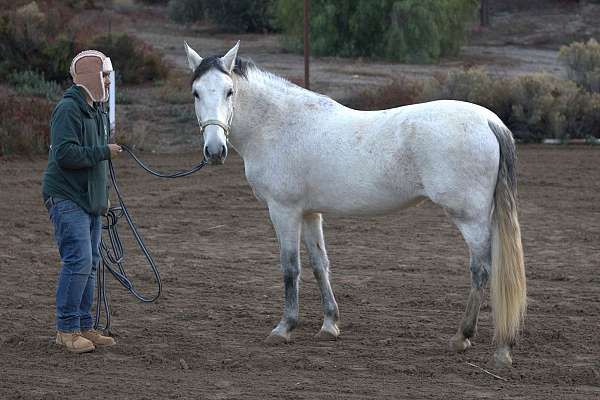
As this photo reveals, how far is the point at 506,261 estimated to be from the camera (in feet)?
19.8

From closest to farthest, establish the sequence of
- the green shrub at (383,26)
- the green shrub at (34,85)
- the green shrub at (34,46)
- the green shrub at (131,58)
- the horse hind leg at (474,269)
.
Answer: the horse hind leg at (474,269)
the green shrub at (34,85)
the green shrub at (34,46)
the green shrub at (131,58)
the green shrub at (383,26)

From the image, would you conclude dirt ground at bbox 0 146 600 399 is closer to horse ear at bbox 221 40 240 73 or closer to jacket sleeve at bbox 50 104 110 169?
jacket sleeve at bbox 50 104 110 169

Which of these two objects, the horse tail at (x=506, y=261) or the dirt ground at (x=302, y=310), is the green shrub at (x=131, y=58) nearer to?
the dirt ground at (x=302, y=310)

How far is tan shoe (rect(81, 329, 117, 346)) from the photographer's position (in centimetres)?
655

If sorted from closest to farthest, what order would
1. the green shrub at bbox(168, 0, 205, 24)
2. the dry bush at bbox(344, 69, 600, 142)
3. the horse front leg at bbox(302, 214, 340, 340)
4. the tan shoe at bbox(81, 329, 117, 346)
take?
the tan shoe at bbox(81, 329, 117, 346) < the horse front leg at bbox(302, 214, 340, 340) < the dry bush at bbox(344, 69, 600, 142) < the green shrub at bbox(168, 0, 205, 24)

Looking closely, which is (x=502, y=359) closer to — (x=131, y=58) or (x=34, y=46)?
(x=131, y=58)

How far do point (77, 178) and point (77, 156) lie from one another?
10.0 inches

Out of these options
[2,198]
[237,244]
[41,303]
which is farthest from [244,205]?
[41,303]

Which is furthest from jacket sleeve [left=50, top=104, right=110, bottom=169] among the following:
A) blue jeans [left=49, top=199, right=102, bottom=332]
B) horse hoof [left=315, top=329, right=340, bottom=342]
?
horse hoof [left=315, top=329, right=340, bottom=342]

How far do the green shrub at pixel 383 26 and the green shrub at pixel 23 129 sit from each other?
11.9 meters

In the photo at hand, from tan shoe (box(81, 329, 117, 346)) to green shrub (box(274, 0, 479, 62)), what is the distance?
19.2 m

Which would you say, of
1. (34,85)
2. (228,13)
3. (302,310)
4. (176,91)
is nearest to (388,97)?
(176,91)

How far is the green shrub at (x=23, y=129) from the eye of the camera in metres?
14.1

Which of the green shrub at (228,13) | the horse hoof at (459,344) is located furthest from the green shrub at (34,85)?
the green shrub at (228,13)
